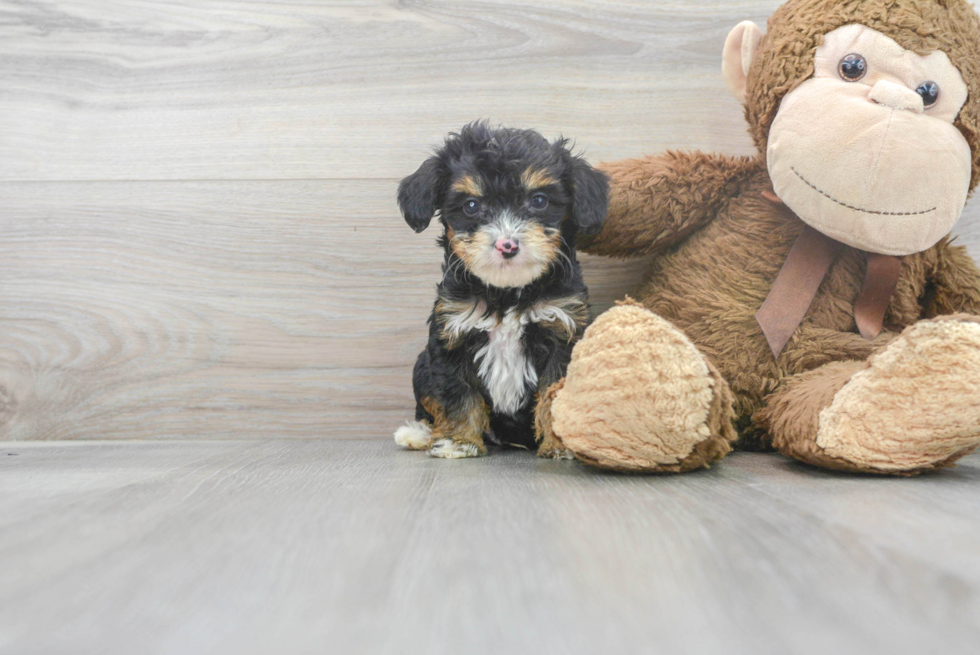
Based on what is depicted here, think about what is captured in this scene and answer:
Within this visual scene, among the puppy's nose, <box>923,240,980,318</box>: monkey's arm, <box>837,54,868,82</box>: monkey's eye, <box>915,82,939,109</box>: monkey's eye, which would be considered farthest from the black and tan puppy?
<box>923,240,980,318</box>: monkey's arm

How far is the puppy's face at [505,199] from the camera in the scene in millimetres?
1310

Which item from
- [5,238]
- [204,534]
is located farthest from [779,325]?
[5,238]

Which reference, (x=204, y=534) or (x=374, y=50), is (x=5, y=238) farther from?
(x=204, y=534)

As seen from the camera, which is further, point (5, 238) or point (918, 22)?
point (5, 238)

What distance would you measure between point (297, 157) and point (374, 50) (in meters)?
0.33

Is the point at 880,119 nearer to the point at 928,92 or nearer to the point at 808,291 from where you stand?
the point at 928,92

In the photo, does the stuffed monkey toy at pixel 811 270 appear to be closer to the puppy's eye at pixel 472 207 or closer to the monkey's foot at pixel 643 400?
the monkey's foot at pixel 643 400

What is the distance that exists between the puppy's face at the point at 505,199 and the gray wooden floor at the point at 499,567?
44 centimetres

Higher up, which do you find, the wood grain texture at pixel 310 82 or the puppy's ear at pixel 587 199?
the wood grain texture at pixel 310 82

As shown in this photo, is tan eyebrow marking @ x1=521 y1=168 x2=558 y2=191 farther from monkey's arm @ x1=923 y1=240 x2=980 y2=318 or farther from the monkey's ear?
monkey's arm @ x1=923 y1=240 x2=980 y2=318

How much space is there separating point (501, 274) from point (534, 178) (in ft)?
0.63

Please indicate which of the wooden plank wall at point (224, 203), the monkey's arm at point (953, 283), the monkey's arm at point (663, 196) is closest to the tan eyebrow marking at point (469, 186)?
the monkey's arm at point (663, 196)

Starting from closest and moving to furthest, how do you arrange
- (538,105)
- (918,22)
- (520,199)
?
(918,22), (520,199), (538,105)

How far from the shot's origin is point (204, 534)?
0.81m
